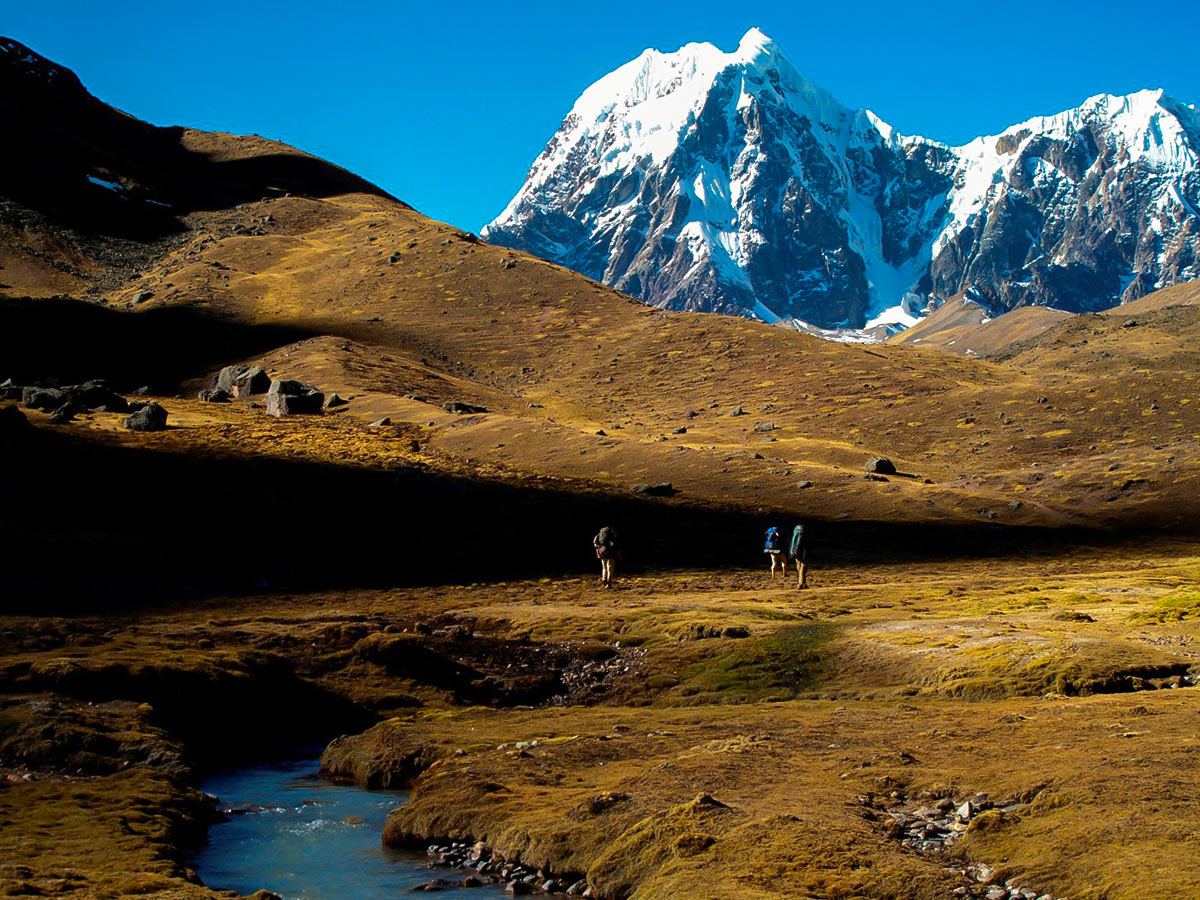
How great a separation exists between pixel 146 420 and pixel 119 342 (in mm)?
68633

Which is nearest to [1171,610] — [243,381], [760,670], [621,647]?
[760,670]

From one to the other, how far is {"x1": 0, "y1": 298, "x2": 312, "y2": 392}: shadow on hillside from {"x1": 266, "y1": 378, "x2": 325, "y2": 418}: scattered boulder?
93.9 ft

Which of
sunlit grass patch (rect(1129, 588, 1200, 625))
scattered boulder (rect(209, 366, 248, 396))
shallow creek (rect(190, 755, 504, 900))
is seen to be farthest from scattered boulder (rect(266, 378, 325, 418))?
shallow creek (rect(190, 755, 504, 900))

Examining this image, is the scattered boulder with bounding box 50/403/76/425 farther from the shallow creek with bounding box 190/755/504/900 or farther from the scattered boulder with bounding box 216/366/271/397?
the shallow creek with bounding box 190/755/504/900

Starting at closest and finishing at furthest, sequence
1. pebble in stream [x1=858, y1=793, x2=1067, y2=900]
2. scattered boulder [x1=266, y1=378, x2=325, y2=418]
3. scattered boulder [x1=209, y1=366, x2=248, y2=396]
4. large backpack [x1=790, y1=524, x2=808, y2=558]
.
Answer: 1. pebble in stream [x1=858, y1=793, x2=1067, y2=900]
2. large backpack [x1=790, y1=524, x2=808, y2=558]
3. scattered boulder [x1=266, y1=378, x2=325, y2=418]
4. scattered boulder [x1=209, y1=366, x2=248, y2=396]

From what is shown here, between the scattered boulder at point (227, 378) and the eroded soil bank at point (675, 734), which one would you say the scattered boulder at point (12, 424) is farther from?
the scattered boulder at point (227, 378)

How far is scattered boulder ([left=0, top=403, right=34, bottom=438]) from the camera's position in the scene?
9062cm

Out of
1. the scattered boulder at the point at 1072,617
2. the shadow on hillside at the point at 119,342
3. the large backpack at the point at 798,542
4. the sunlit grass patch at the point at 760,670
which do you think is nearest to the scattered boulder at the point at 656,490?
the large backpack at the point at 798,542

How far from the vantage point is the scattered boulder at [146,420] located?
110 m

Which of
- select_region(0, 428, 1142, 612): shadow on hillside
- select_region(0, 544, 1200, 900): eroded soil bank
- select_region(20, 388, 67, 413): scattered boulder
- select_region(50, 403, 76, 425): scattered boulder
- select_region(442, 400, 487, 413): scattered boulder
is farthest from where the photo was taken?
select_region(442, 400, 487, 413): scattered boulder

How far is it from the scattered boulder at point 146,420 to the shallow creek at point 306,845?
287ft

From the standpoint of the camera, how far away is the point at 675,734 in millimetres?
28750

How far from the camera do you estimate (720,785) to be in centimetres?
2283

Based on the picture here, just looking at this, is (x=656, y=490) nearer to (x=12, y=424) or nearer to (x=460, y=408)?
(x=460, y=408)
